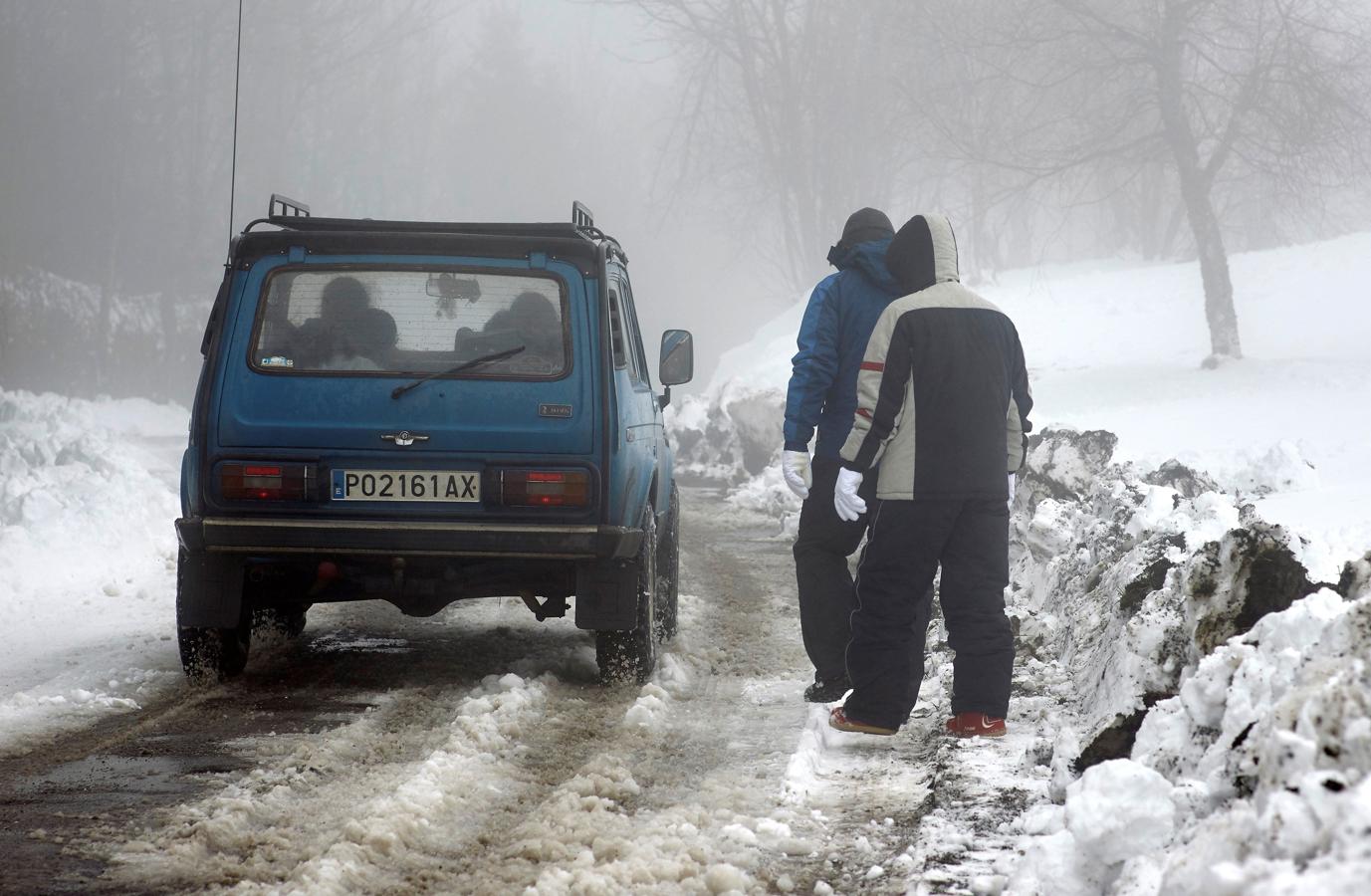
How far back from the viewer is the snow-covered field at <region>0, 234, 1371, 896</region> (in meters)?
2.72

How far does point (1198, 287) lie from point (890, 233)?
2459 cm

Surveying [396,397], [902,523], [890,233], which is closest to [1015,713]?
[902,523]

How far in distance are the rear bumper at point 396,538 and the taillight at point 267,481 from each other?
0.31 feet

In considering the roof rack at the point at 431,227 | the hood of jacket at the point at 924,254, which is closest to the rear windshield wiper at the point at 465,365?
the roof rack at the point at 431,227

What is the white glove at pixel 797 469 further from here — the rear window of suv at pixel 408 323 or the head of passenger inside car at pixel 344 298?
the head of passenger inside car at pixel 344 298

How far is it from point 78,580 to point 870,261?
19.1ft

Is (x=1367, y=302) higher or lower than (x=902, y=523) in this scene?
higher

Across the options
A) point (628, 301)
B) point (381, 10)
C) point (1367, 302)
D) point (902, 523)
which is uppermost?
point (381, 10)

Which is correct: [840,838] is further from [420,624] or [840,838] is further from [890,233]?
[420,624]

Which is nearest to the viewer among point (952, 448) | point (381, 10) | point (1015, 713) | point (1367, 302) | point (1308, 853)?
point (1308, 853)

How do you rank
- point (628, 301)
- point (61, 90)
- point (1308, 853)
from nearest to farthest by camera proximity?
point (1308, 853) < point (628, 301) < point (61, 90)

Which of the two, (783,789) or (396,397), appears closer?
(783,789)

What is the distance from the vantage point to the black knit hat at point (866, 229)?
18.2ft

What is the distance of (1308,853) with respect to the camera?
2.18m
